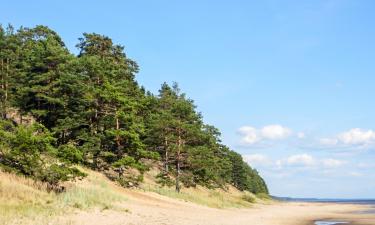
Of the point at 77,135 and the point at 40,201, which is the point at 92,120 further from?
the point at 40,201

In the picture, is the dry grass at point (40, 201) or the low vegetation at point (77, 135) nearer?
the dry grass at point (40, 201)

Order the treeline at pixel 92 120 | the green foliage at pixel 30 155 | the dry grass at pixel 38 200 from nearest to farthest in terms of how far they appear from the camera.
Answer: the dry grass at pixel 38 200
the green foliage at pixel 30 155
the treeline at pixel 92 120

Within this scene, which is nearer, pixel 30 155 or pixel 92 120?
pixel 30 155

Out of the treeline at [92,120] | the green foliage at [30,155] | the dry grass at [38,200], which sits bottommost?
the dry grass at [38,200]

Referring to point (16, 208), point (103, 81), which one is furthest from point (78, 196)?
point (103, 81)

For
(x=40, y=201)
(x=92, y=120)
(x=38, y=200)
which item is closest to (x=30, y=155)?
(x=38, y=200)

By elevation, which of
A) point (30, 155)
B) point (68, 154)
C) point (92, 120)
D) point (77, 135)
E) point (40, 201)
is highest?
point (92, 120)

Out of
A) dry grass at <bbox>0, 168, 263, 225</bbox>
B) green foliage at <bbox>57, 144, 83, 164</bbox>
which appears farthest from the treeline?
dry grass at <bbox>0, 168, 263, 225</bbox>

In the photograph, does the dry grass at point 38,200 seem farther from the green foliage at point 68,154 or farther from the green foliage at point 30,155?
the green foliage at point 68,154

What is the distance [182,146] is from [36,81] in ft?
60.1

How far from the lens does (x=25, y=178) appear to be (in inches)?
1224

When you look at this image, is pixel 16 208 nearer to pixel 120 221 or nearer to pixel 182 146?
pixel 120 221

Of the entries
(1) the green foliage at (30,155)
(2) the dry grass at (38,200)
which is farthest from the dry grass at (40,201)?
(1) the green foliage at (30,155)

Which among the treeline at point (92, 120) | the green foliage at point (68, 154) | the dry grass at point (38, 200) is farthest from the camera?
the treeline at point (92, 120)
